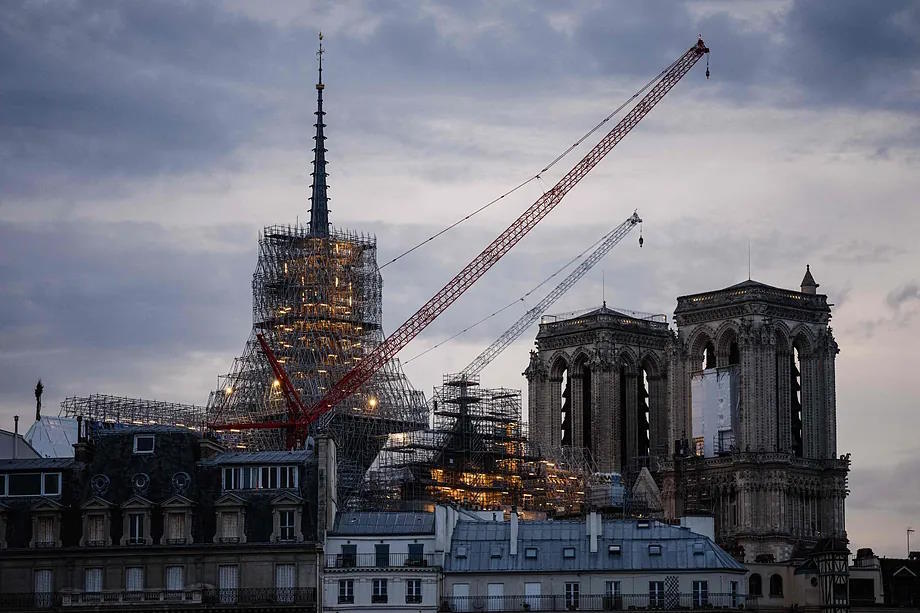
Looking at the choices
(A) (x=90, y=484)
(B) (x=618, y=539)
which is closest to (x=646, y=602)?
(B) (x=618, y=539)

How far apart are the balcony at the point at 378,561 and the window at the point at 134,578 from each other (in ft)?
31.7

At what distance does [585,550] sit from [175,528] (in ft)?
70.7

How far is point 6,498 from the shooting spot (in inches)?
5098

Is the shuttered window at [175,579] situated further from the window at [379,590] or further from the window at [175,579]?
the window at [379,590]

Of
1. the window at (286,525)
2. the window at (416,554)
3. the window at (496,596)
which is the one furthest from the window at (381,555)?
the window at (496,596)

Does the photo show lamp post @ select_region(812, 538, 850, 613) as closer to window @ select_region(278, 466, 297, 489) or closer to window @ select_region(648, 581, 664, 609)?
window @ select_region(648, 581, 664, 609)

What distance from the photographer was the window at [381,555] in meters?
127

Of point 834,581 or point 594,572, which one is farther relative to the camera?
point 834,581

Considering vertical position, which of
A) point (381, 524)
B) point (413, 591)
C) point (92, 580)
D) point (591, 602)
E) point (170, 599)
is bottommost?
point (591, 602)

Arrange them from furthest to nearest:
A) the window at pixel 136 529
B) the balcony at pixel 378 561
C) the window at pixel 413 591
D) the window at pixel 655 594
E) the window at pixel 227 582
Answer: the window at pixel 136 529 < the balcony at pixel 378 561 < the window at pixel 655 594 < the window at pixel 413 591 < the window at pixel 227 582

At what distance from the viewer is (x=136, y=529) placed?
128 meters

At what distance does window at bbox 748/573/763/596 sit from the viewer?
142 metres

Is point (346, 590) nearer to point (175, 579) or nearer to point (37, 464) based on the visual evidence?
point (175, 579)

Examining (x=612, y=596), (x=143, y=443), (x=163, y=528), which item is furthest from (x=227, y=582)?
(x=612, y=596)
